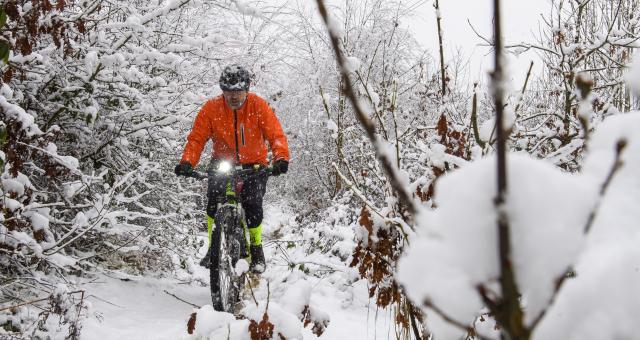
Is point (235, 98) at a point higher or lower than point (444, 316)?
higher

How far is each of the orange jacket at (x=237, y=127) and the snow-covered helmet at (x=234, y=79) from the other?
305mm

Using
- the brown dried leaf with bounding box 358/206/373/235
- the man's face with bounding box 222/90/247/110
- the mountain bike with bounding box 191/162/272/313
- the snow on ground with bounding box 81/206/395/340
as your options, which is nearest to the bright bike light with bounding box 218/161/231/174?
the mountain bike with bounding box 191/162/272/313

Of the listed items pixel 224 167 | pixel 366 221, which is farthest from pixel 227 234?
pixel 366 221

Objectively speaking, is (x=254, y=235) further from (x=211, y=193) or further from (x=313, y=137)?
(x=313, y=137)

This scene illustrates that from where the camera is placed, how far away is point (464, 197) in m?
0.55

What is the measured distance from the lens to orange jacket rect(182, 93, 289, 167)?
166 inches

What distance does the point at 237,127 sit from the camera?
423 cm

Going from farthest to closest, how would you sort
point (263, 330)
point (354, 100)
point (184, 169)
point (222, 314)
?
point (184, 169) → point (222, 314) → point (263, 330) → point (354, 100)

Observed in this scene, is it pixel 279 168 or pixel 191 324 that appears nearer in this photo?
pixel 191 324

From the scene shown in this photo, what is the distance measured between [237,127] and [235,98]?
0.27 metres

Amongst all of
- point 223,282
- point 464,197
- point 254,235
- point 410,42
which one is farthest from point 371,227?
point 410,42

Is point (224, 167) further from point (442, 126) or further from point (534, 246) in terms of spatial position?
point (534, 246)

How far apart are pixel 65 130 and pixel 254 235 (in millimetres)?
1927

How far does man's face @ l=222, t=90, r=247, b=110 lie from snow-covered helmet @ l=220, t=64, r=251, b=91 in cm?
7
